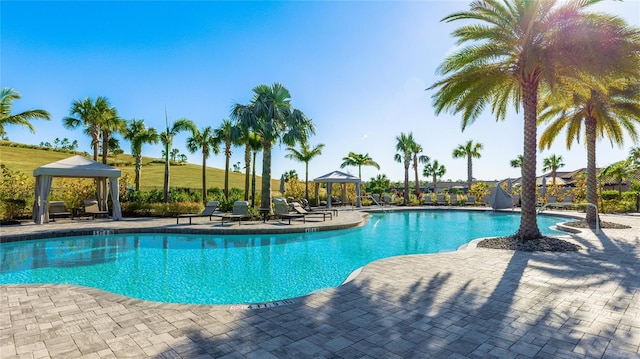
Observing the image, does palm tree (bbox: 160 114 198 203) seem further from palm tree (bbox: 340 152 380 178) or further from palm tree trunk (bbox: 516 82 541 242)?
palm tree trunk (bbox: 516 82 541 242)

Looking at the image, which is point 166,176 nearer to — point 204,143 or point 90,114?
point 90,114

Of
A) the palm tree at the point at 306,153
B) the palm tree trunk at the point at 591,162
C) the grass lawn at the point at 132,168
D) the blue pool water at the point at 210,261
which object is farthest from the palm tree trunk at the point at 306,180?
the grass lawn at the point at 132,168

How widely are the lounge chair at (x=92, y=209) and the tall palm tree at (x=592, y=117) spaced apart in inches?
776

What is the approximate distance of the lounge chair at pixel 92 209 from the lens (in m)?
15.2

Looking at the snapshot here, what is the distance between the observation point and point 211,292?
582cm

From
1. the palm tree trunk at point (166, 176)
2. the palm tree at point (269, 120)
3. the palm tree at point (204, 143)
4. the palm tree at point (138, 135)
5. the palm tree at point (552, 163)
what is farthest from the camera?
the palm tree at point (552, 163)

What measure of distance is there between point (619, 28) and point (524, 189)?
4.44 metres

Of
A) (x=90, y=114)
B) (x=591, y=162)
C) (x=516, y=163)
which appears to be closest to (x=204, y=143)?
(x=90, y=114)

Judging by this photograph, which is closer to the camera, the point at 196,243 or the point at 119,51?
the point at 196,243

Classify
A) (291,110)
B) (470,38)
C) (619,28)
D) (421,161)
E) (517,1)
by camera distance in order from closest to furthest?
1. (619,28)
2. (517,1)
3. (470,38)
4. (291,110)
5. (421,161)

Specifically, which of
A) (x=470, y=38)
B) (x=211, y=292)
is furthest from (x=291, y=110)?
(x=211, y=292)

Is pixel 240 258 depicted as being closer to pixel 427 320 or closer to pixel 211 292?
pixel 211 292

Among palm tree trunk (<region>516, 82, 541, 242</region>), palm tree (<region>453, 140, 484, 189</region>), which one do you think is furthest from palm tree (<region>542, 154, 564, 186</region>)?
palm tree trunk (<region>516, 82, 541, 242</region>)

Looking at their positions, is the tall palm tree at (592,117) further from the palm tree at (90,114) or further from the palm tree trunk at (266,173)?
the palm tree at (90,114)
